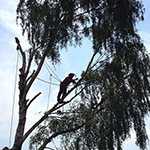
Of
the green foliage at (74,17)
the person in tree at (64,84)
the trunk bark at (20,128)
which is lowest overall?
the trunk bark at (20,128)

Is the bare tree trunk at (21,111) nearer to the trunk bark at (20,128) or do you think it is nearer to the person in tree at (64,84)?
the trunk bark at (20,128)

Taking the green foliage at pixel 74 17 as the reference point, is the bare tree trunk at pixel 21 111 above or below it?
below

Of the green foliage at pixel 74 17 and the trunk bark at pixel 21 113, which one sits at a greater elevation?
the green foliage at pixel 74 17

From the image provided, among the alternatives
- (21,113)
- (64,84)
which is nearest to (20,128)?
(21,113)

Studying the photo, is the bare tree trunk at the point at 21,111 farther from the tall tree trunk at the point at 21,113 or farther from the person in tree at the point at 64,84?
the person in tree at the point at 64,84

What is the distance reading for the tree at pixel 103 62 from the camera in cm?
665

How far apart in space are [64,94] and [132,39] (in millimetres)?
2622

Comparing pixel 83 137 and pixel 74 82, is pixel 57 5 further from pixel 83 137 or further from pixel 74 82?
pixel 83 137

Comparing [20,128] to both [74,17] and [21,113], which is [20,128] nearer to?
[21,113]

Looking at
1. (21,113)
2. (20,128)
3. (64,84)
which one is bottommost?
(20,128)

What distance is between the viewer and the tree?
665cm

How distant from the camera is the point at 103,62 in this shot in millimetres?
7730

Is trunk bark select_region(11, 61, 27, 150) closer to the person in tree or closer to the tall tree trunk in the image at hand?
the tall tree trunk

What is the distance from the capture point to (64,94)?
6926 millimetres
